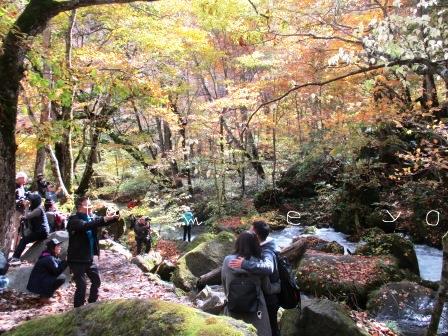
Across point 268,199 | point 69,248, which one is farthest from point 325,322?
point 268,199

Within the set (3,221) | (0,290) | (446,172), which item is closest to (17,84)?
(3,221)

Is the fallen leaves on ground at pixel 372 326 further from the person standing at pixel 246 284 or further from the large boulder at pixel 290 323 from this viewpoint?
the person standing at pixel 246 284

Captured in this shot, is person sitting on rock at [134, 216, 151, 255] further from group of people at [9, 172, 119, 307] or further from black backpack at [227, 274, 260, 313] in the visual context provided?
black backpack at [227, 274, 260, 313]

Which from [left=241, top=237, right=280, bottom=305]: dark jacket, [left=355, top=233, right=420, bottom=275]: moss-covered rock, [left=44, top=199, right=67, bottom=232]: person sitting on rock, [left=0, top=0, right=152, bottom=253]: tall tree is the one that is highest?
[left=0, top=0, right=152, bottom=253]: tall tree

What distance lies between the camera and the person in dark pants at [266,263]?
3748mm

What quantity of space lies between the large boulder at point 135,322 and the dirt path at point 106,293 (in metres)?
2.18

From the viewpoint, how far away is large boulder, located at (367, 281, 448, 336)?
8.23 metres

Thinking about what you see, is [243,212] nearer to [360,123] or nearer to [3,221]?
[360,123]

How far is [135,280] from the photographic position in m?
9.33

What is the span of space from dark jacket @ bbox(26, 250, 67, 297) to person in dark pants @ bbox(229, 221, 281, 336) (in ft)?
12.5

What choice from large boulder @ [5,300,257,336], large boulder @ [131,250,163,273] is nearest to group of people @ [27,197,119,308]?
large boulder @ [5,300,257,336]

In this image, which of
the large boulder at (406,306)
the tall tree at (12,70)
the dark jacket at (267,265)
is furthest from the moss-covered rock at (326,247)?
the tall tree at (12,70)

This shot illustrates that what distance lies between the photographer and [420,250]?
46.2 feet

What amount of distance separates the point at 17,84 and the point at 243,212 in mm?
16910
